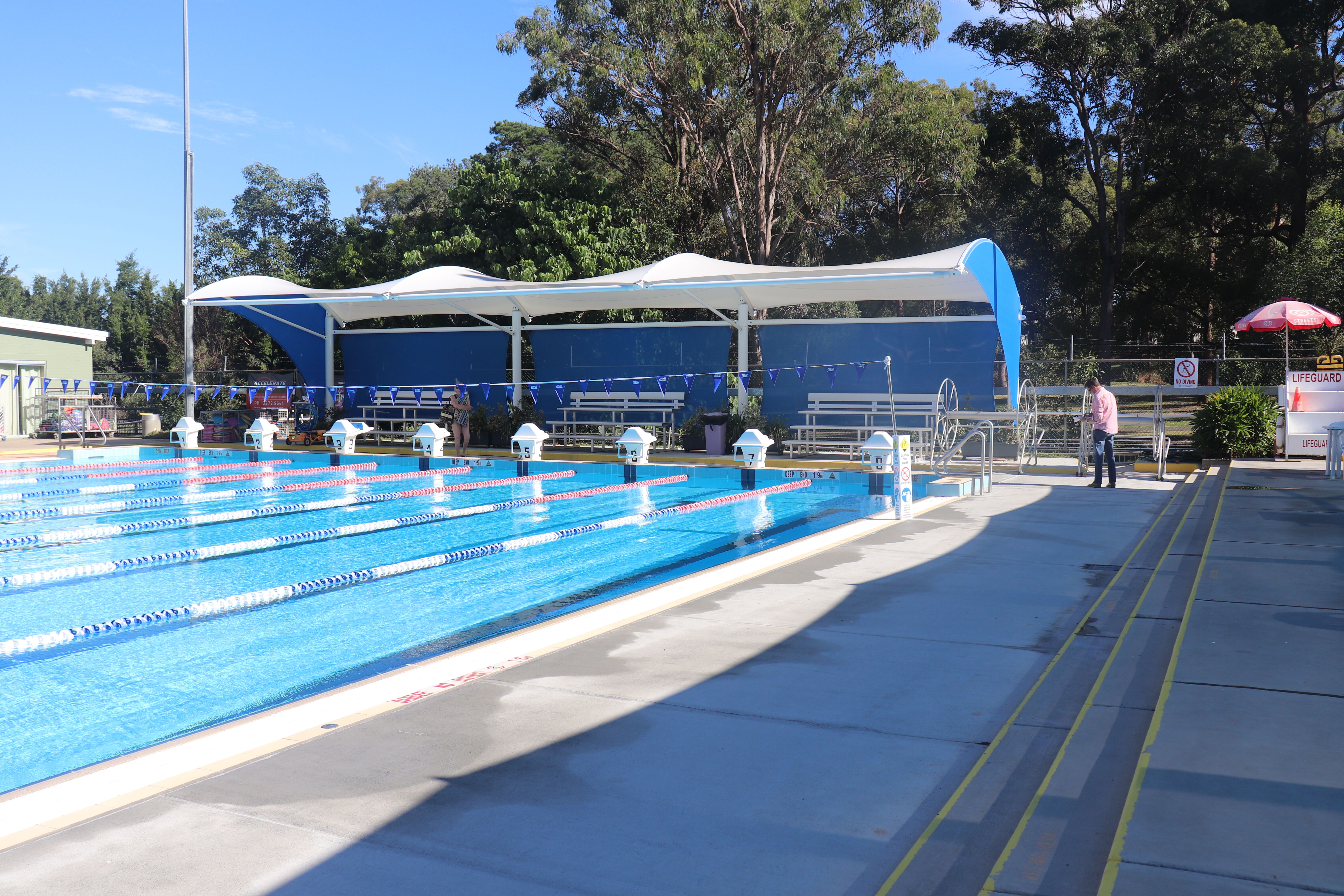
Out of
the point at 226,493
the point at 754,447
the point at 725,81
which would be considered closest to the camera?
the point at 226,493

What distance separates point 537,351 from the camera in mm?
19875

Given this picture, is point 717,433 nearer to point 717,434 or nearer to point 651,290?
point 717,434

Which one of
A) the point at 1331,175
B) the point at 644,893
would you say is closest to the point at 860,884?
the point at 644,893

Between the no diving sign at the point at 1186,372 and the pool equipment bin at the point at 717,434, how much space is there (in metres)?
8.29

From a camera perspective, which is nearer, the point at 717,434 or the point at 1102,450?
the point at 1102,450

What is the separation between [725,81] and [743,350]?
9.88 metres

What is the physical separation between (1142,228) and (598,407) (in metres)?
23.6

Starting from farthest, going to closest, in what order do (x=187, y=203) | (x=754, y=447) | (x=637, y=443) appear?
(x=187, y=203) → (x=637, y=443) → (x=754, y=447)

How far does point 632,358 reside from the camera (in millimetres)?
18969

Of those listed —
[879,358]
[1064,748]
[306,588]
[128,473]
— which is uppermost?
[879,358]

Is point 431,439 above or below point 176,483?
above

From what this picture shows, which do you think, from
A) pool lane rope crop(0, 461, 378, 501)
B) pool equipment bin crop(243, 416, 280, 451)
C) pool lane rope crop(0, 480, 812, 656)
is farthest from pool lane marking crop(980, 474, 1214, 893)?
pool equipment bin crop(243, 416, 280, 451)

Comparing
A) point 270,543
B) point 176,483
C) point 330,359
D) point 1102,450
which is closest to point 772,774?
point 270,543

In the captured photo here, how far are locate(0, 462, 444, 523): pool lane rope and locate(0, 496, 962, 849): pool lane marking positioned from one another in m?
8.32
